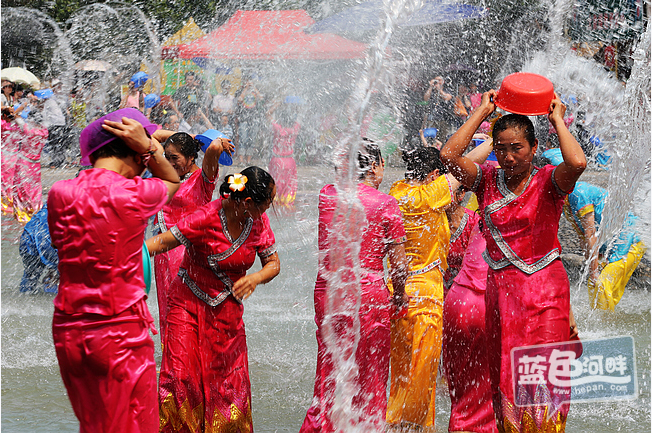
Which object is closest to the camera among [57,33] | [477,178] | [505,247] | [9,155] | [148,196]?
[148,196]

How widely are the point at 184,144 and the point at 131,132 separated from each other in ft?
7.17

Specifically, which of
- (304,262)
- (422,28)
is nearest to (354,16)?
(422,28)

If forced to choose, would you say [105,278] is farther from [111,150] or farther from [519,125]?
[519,125]

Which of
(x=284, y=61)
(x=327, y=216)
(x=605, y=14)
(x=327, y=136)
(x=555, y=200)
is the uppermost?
(x=555, y=200)

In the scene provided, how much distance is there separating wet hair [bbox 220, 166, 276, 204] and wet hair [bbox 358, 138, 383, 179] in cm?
69

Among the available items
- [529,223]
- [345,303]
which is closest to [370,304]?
[345,303]

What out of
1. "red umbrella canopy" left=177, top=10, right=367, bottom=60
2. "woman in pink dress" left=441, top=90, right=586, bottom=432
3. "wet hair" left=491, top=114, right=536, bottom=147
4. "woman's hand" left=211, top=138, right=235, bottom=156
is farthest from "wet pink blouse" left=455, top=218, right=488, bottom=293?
"red umbrella canopy" left=177, top=10, right=367, bottom=60

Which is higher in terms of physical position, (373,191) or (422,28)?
(373,191)

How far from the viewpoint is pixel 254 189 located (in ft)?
12.9

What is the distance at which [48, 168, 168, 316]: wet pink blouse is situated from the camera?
2.76 meters

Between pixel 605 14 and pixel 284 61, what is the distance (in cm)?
657

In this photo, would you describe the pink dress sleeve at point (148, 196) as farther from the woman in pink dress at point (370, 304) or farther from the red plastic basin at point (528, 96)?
the red plastic basin at point (528, 96)

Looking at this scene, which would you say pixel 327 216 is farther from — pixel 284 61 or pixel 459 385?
pixel 284 61

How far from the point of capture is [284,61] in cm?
1602
